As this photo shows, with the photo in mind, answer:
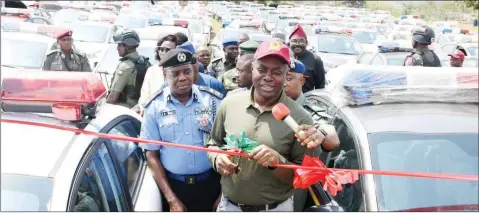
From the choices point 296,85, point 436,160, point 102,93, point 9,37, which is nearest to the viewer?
point 102,93

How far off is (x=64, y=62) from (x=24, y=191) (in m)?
4.40

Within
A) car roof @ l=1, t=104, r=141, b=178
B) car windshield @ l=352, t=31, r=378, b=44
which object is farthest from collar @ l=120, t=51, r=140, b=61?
car windshield @ l=352, t=31, r=378, b=44

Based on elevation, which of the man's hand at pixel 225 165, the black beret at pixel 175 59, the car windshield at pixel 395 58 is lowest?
→ the car windshield at pixel 395 58

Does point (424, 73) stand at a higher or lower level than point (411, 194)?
higher

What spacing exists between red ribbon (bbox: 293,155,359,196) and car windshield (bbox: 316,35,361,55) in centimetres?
1025

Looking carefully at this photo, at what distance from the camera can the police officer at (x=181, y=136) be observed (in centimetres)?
320

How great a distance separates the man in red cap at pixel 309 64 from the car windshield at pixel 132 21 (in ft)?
38.5

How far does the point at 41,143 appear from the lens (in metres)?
2.29

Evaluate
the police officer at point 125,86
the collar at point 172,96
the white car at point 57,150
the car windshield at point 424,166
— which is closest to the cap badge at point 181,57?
the collar at point 172,96

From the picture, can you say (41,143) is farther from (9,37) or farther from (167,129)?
(9,37)

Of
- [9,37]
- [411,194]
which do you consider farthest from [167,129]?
[9,37]

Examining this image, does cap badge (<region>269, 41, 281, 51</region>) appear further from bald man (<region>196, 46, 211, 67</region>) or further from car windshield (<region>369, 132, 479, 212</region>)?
bald man (<region>196, 46, 211, 67</region>)

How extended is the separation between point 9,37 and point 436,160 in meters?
7.18

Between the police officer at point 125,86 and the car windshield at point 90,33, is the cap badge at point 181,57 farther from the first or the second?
the car windshield at point 90,33
